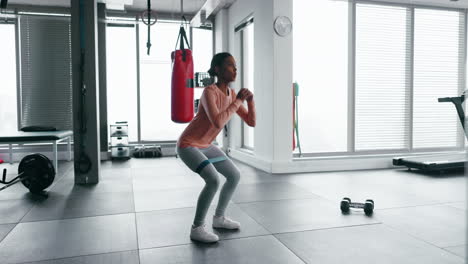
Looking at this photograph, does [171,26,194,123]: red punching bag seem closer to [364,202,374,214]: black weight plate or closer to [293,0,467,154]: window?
[364,202,374,214]: black weight plate

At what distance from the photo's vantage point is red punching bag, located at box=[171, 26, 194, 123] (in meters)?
3.15

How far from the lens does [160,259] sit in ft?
7.72

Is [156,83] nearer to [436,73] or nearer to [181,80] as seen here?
[181,80]

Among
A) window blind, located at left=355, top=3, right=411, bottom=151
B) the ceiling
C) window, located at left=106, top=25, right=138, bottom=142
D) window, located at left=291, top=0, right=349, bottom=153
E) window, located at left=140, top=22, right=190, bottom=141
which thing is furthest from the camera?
window, located at left=140, top=22, right=190, bottom=141

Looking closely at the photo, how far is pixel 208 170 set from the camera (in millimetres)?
2555

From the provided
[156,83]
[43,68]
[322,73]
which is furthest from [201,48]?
[43,68]

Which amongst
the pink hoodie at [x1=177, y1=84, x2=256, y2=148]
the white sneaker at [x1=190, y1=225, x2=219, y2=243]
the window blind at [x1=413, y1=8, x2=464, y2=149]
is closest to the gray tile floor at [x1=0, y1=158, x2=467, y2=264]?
the white sneaker at [x1=190, y1=225, x2=219, y2=243]

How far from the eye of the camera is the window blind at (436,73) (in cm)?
675

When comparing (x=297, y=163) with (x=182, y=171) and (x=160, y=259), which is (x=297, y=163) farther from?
(x=160, y=259)

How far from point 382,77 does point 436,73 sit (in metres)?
1.24

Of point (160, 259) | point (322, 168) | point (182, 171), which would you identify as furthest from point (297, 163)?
point (160, 259)

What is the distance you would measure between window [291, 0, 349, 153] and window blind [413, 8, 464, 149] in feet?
4.85

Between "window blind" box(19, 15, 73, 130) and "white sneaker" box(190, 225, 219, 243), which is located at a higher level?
"window blind" box(19, 15, 73, 130)

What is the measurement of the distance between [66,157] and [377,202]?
19.3 feet
